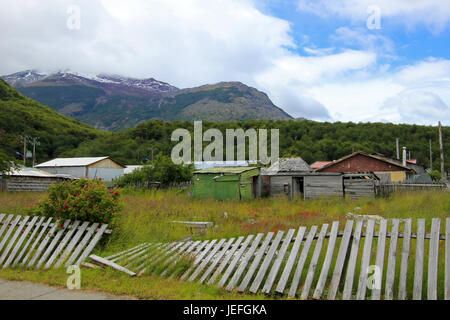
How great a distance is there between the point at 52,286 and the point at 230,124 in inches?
3052

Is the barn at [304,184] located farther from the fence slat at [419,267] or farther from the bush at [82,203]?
the fence slat at [419,267]

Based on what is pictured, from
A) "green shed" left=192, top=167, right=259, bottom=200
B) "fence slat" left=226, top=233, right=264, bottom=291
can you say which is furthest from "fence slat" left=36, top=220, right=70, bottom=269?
"green shed" left=192, top=167, right=259, bottom=200

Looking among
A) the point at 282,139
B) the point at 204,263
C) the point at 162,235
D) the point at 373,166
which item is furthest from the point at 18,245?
the point at 282,139

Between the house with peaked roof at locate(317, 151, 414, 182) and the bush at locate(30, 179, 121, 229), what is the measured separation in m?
28.2

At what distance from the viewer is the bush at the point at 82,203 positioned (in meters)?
6.87

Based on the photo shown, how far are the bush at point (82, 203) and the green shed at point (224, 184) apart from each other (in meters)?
11.5

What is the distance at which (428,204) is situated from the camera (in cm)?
1258

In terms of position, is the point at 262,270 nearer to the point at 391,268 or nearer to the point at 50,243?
the point at 391,268

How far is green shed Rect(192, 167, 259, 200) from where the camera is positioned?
61.7ft

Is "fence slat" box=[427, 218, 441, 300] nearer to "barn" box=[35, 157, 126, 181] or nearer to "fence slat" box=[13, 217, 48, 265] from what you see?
"fence slat" box=[13, 217, 48, 265]

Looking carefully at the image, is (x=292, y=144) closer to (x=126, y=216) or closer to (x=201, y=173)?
(x=201, y=173)

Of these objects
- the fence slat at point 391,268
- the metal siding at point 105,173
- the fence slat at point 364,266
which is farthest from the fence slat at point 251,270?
the metal siding at point 105,173

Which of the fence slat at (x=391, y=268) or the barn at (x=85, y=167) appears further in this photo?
the barn at (x=85, y=167)

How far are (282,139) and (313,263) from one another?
65.7 meters
